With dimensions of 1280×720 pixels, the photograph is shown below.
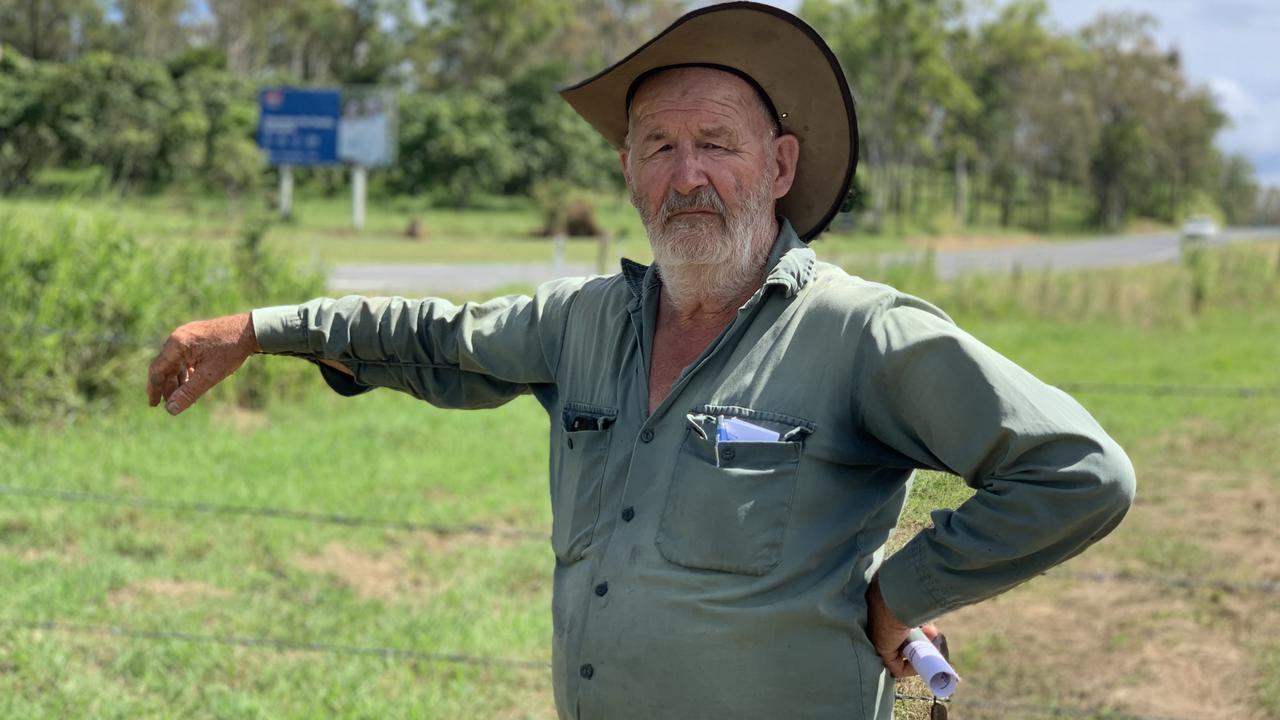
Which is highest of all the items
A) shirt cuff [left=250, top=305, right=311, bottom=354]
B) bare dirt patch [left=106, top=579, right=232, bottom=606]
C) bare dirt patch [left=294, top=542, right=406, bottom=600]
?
shirt cuff [left=250, top=305, right=311, bottom=354]

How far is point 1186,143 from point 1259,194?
26.4 meters

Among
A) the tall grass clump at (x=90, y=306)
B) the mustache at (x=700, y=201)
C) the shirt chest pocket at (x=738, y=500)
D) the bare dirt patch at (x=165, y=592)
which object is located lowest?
the bare dirt patch at (x=165, y=592)

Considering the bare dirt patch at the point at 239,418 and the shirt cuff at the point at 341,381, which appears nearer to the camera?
the shirt cuff at the point at 341,381

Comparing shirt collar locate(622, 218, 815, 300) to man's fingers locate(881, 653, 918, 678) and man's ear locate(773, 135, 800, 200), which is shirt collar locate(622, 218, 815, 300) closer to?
man's ear locate(773, 135, 800, 200)

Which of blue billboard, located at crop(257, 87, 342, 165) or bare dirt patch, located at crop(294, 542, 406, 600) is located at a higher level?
blue billboard, located at crop(257, 87, 342, 165)

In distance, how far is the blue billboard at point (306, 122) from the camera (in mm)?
29438

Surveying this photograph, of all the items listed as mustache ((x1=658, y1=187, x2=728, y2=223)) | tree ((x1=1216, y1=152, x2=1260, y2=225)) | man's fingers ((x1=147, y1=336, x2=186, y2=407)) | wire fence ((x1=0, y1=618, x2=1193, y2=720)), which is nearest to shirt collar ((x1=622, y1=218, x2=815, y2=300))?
mustache ((x1=658, y1=187, x2=728, y2=223))

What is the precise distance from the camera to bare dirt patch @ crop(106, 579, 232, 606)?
5.20 metres

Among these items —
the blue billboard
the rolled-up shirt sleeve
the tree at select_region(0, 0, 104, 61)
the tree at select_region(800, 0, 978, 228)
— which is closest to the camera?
the rolled-up shirt sleeve

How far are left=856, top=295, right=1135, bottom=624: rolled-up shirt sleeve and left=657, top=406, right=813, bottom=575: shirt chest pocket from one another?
0.51 ft

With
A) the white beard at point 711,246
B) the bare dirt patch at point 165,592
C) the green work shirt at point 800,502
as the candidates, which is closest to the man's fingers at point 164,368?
the green work shirt at point 800,502

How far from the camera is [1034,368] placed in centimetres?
1306

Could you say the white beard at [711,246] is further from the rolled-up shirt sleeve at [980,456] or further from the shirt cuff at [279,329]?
the shirt cuff at [279,329]

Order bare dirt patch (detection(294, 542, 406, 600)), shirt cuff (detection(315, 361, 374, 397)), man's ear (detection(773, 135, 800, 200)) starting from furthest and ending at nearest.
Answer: bare dirt patch (detection(294, 542, 406, 600)), shirt cuff (detection(315, 361, 374, 397)), man's ear (detection(773, 135, 800, 200))
